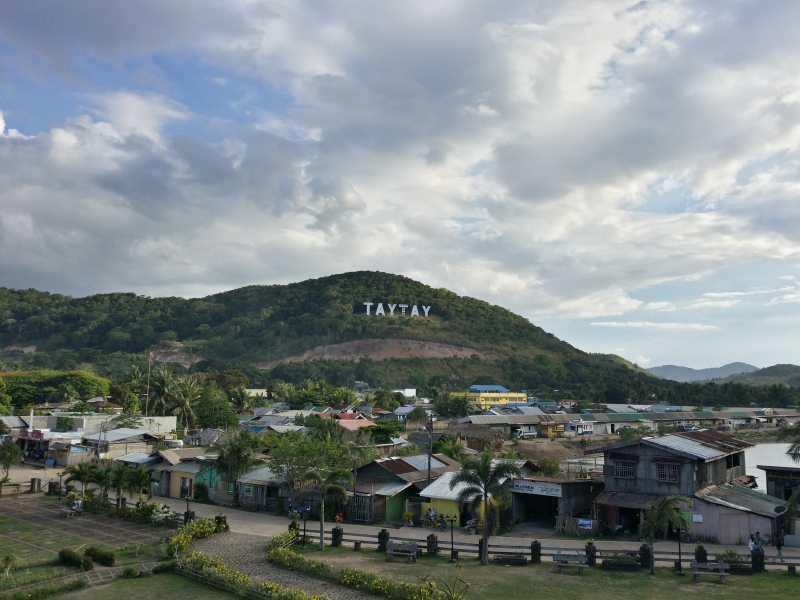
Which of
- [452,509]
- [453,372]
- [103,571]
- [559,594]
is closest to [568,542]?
[452,509]

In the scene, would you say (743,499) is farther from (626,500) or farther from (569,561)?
(569,561)

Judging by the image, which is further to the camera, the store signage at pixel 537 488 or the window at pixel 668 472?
the store signage at pixel 537 488

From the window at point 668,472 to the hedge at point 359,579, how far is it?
15.8 metres

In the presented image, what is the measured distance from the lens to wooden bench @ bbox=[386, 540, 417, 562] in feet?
85.3

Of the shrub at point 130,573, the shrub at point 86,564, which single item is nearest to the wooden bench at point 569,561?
the shrub at point 130,573

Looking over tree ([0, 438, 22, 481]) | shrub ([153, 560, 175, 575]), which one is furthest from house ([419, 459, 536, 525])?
tree ([0, 438, 22, 481])

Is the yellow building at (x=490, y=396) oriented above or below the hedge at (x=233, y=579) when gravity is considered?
above

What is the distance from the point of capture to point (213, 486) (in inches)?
1631

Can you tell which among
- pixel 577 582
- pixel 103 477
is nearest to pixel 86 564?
pixel 103 477

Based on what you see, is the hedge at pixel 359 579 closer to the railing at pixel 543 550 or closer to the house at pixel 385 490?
the railing at pixel 543 550

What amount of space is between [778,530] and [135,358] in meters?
178

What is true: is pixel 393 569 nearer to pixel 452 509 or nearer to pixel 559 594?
pixel 559 594

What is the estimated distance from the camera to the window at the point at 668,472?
3133cm

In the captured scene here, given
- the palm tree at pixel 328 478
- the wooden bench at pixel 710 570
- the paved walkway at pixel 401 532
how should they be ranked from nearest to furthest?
the wooden bench at pixel 710 570 → the paved walkway at pixel 401 532 → the palm tree at pixel 328 478
